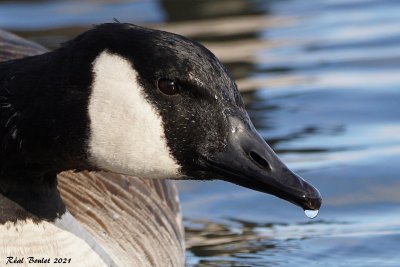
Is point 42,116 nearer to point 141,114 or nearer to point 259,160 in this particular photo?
point 141,114

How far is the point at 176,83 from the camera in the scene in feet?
15.9

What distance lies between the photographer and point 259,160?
485 centimetres

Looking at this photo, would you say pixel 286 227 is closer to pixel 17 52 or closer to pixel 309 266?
pixel 309 266

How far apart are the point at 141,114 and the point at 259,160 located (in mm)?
510

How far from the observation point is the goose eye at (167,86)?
4832mm

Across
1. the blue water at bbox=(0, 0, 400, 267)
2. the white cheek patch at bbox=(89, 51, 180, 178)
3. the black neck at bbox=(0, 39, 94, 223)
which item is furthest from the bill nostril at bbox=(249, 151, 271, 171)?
the blue water at bbox=(0, 0, 400, 267)

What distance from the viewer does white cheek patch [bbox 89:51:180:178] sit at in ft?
15.8

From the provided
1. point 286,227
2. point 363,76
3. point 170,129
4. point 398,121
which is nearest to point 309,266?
point 286,227

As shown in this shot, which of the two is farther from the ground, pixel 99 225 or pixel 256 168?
pixel 99 225

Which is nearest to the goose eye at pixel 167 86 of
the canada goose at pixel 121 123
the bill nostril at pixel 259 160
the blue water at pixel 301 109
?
the canada goose at pixel 121 123

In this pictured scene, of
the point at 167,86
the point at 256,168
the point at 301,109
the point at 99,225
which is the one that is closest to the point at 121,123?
the point at 167,86

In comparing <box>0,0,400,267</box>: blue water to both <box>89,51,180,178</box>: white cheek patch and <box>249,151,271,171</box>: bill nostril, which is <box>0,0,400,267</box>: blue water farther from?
<box>89,51,180,178</box>: white cheek patch

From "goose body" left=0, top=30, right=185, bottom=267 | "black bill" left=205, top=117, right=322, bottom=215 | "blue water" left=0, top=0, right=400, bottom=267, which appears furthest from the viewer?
"blue water" left=0, top=0, right=400, bottom=267

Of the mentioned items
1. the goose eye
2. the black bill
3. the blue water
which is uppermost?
the blue water
